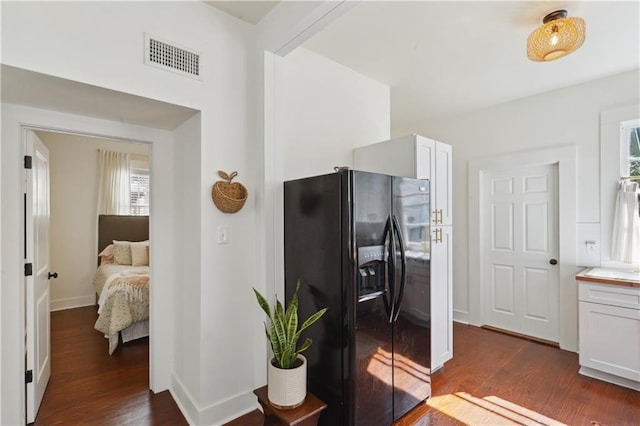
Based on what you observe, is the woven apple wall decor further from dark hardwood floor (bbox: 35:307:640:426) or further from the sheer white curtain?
the sheer white curtain

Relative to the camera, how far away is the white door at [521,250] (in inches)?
134

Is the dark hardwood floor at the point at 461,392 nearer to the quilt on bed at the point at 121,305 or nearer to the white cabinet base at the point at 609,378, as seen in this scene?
the white cabinet base at the point at 609,378

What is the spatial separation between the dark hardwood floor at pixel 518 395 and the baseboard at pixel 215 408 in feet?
0.19

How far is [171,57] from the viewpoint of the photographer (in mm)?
1920

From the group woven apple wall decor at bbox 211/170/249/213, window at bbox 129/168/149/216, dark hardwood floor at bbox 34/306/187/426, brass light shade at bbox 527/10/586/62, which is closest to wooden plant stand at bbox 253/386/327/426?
dark hardwood floor at bbox 34/306/187/426

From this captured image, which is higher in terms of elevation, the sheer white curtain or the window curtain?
the sheer white curtain

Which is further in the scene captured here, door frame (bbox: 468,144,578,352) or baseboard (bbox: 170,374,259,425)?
door frame (bbox: 468,144,578,352)

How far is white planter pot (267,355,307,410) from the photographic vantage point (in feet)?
5.40

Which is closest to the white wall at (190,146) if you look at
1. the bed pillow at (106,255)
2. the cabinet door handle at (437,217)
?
the cabinet door handle at (437,217)

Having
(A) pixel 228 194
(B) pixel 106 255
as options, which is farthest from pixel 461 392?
(B) pixel 106 255

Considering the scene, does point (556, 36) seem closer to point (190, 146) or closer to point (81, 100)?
point (190, 146)

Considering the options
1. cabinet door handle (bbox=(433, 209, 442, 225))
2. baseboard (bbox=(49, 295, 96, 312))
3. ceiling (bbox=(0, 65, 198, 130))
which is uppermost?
ceiling (bbox=(0, 65, 198, 130))

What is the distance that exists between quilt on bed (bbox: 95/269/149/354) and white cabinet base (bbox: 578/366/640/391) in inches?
172

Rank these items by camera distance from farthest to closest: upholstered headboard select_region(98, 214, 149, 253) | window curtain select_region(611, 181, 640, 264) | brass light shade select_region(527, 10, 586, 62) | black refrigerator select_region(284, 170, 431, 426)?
1. upholstered headboard select_region(98, 214, 149, 253)
2. window curtain select_region(611, 181, 640, 264)
3. brass light shade select_region(527, 10, 586, 62)
4. black refrigerator select_region(284, 170, 431, 426)
